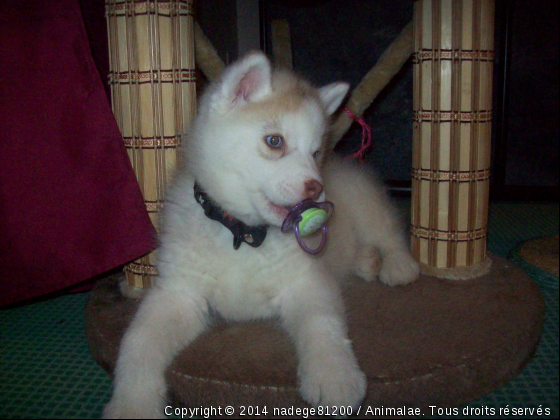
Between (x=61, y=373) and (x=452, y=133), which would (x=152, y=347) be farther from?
(x=452, y=133)

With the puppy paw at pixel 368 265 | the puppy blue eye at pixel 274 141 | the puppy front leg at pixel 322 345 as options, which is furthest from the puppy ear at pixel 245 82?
the puppy paw at pixel 368 265

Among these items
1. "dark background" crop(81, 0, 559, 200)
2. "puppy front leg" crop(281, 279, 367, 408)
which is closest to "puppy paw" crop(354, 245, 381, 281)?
"puppy front leg" crop(281, 279, 367, 408)

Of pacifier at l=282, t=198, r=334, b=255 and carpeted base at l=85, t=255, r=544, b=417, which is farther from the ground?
pacifier at l=282, t=198, r=334, b=255

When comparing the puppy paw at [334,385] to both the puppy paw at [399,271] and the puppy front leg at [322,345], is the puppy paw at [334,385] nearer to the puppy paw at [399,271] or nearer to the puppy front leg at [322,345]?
the puppy front leg at [322,345]

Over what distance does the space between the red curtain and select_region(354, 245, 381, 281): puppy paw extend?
845 millimetres

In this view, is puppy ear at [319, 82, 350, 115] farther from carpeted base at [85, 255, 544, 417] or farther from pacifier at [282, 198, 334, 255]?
carpeted base at [85, 255, 544, 417]

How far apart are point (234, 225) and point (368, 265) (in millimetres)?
715

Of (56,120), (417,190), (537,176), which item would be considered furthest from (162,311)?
(537,176)

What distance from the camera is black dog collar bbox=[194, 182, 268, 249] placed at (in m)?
1.42

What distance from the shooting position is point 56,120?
156cm

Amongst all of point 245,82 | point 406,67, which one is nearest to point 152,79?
point 245,82

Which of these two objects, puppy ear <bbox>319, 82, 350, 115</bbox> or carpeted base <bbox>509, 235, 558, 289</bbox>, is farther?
carpeted base <bbox>509, 235, 558, 289</bbox>

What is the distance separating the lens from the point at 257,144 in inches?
51.9

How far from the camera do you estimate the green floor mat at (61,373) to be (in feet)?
3.94
